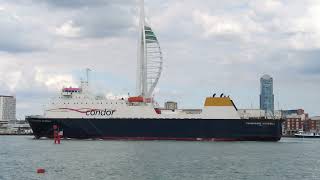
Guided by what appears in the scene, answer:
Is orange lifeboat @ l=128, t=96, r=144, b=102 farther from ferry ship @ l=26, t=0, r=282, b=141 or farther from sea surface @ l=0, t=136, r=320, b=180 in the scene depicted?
sea surface @ l=0, t=136, r=320, b=180

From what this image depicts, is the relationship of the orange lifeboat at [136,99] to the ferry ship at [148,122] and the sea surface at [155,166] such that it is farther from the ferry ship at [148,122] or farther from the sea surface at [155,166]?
the sea surface at [155,166]

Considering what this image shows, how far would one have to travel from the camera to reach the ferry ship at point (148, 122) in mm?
99188

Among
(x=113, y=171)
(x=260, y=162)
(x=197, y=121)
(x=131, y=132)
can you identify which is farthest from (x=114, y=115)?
(x=113, y=171)

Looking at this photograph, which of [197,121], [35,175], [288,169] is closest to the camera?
[35,175]

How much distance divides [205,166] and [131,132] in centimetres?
4772

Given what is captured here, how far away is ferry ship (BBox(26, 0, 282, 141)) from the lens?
325 ft

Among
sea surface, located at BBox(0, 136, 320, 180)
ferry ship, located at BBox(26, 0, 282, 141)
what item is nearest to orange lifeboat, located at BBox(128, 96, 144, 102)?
ferry ship, located at BBox(26, 0, 282, 141)

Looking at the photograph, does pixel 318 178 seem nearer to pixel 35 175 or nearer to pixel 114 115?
pixel 35 175

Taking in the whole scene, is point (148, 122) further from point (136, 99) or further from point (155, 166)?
point (155, 166)

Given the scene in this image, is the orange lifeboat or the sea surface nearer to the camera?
the sea surface

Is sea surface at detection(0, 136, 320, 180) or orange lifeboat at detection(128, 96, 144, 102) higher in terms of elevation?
orange lifeboat at detection(128, 96, 144, 102)

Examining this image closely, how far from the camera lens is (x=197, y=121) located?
326 feet

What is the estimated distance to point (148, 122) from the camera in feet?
Answer: 326

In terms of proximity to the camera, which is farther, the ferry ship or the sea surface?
the ferry ship
